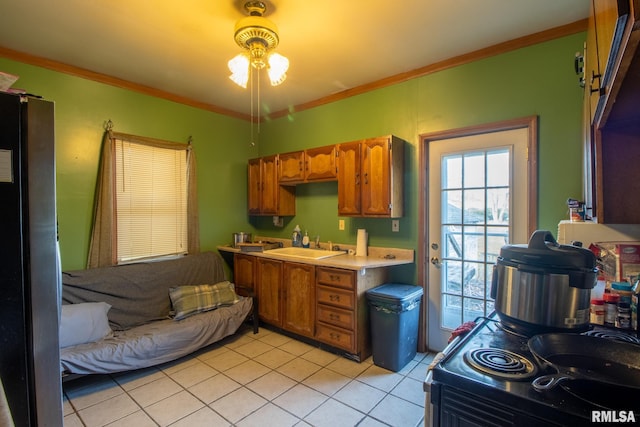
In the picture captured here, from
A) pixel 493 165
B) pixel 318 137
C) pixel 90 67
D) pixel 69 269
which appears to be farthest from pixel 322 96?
pixel 69 269

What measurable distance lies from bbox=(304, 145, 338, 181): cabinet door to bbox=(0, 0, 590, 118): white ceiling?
30.3 inches

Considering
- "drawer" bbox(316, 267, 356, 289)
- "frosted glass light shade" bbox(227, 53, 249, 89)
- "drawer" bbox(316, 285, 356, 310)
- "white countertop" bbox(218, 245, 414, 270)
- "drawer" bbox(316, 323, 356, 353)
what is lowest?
"drawer" bbox(316, 323, 356, 353)

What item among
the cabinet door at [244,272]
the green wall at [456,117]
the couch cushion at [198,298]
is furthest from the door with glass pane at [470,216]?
the couch cushion at [198,298]

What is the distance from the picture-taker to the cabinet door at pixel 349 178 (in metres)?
3.13

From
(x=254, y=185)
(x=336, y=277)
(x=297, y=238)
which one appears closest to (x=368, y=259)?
(x=336, y=277)

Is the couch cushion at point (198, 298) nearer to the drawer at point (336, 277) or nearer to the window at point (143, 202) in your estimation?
the window at point (143, 202)

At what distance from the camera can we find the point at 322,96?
12.1 ft

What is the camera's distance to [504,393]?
84 centimetres

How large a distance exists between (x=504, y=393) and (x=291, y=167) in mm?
3192

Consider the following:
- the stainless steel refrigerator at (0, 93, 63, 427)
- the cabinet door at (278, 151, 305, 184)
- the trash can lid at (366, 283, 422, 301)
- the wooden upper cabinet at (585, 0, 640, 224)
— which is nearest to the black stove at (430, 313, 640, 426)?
the wooden upper cabinet at (585, 0, 640, 224)

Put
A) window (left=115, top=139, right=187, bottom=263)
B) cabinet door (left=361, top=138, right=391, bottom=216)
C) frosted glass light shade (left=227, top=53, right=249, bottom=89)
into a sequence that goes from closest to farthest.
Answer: frosted glass light shade (left=227, top=53, right=249, bottom=89) < cabinet door (left=361, top=138, right=391, bottom=216) < window (left=115, top=139, right=187, bottom=263)

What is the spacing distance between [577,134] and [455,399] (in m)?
2.32

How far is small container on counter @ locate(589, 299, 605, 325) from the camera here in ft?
4.47

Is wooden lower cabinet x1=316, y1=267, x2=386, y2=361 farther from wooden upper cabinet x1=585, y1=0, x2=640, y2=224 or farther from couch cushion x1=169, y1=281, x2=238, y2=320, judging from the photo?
wooden upper cabinet x1=585, y1=0, x2=640, y2=224
